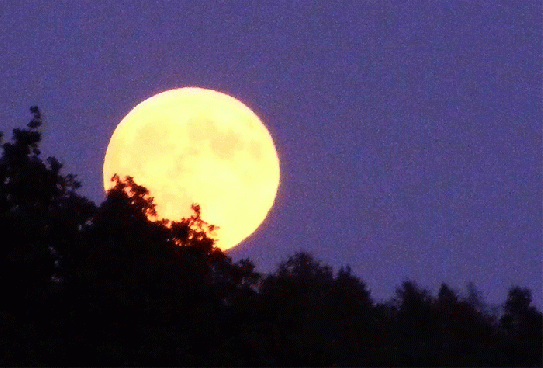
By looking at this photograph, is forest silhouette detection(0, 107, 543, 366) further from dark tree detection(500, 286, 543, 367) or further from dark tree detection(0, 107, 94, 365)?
dark tree detection(500, 286, 543, 367)

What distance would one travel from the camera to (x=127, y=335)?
888 inches

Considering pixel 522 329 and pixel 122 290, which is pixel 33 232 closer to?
pixel 122 290

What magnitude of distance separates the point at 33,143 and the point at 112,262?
168 inches

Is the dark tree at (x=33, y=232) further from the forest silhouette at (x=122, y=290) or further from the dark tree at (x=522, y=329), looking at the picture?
the dark tree at (x=522, y=329)

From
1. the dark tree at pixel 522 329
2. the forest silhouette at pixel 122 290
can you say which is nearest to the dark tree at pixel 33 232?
the forest silhouette at pixel 122 290

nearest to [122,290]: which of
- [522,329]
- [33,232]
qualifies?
[33,232]

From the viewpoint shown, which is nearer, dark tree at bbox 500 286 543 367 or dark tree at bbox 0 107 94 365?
dark tree at bbox 0 107 94 365

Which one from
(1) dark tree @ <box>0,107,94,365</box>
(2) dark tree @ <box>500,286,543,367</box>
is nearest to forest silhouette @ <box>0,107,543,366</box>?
(1) dark tree @ <box>0,107,94,365</box>

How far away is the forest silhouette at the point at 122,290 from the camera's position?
2206 cm

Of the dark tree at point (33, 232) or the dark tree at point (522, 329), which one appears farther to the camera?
the dark tree at point (522, 329)

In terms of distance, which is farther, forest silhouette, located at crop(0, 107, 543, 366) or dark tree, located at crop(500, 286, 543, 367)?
dark tree, located at crop(500, 286, 543, 367)

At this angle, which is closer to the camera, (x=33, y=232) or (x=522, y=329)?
(x=33, y=232)

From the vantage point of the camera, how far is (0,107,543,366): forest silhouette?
22.1 m

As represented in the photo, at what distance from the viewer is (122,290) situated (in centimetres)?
2280
